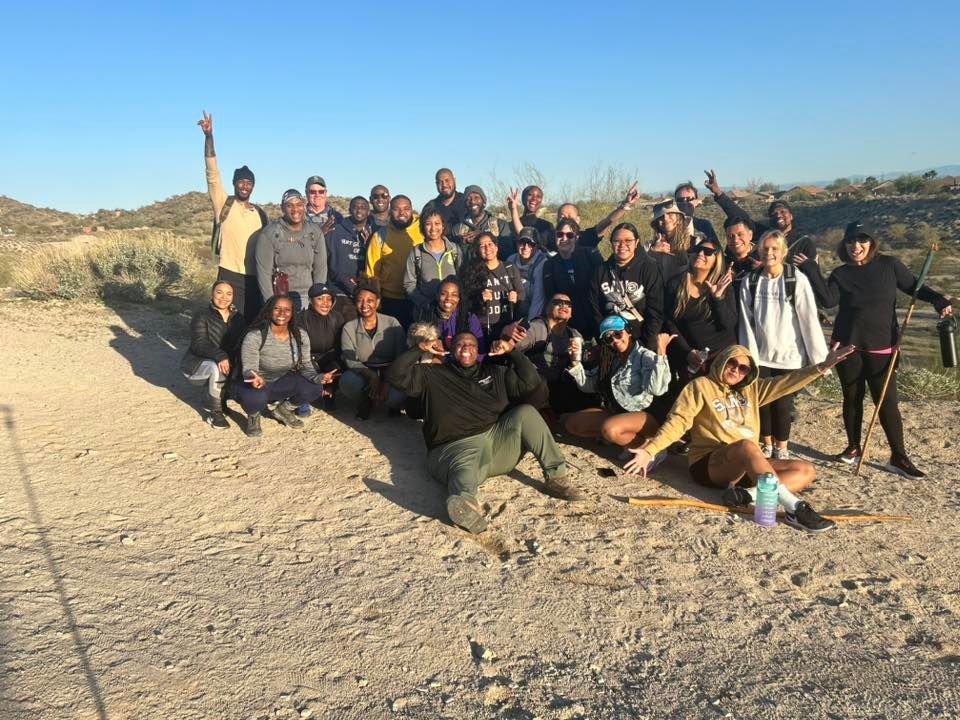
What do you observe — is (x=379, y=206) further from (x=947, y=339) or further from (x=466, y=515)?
(x=947, y=339)

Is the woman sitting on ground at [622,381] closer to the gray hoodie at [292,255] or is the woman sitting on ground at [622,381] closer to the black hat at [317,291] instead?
the black hat at [317,291]

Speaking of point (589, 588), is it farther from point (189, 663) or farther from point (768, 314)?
point (768, 314)

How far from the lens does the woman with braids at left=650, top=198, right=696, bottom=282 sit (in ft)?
22.6

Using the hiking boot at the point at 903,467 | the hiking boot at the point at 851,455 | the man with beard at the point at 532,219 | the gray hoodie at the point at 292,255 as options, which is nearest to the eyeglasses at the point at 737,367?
the hiking boot at the point at 851,455

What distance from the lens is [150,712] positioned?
2869 millimetres

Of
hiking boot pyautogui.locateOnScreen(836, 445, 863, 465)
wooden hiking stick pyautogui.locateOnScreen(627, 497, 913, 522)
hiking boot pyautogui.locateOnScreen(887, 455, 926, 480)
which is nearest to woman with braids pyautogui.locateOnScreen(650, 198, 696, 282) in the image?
hiking boot pyautogui.locateOnScreen(836, 445, 863, 465)

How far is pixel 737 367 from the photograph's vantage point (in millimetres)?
5133

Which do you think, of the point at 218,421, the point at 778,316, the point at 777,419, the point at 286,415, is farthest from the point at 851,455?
the point at 218,421

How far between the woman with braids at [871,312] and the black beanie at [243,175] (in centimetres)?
582

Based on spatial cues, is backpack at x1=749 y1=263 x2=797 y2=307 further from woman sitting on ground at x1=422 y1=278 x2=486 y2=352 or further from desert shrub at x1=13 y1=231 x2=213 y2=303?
desert shrub at x1=13 y1=231 x2=213 y2=303

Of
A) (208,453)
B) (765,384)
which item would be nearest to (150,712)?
(208,453)

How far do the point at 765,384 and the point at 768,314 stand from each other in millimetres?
579

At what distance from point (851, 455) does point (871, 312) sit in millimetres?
1274

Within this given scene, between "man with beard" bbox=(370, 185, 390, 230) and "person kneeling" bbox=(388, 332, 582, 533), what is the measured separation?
3243mm
